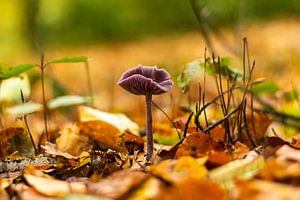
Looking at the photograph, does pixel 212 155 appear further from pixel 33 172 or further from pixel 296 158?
pixel 33 172

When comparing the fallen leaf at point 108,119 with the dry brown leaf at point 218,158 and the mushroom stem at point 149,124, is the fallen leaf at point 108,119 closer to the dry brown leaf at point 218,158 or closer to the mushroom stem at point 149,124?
the mushroom stem at point 149,124

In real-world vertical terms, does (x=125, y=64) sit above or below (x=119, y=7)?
below

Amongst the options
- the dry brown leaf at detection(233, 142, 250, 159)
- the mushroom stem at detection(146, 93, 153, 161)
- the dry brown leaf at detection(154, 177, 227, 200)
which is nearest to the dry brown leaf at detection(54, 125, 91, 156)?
the mushroom stem at detection(146, 93, 153, 161)

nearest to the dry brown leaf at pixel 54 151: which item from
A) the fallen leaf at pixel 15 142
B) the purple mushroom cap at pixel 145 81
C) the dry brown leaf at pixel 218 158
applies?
the fallen leaf at pixel 15 142

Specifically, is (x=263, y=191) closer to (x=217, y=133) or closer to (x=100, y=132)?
(x=217, y=133)

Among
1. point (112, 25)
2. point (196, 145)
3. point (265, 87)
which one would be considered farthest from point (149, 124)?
point (112, 25)

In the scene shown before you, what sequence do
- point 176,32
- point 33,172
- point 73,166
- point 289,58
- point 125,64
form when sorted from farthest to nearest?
point 176,32 → point 125,64 → point 289,58 → point 73,166 → point 33,172

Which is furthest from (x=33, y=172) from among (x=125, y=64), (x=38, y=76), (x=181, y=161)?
(x=125, y=64)
